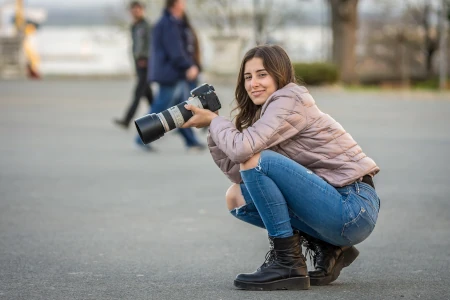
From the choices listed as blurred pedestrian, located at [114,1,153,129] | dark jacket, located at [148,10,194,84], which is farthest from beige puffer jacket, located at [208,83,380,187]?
blurred pedestrian, located at [114,1,153,129]

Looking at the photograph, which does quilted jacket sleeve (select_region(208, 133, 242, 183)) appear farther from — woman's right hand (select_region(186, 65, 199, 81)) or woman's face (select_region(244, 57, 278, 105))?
woman's right hand (select_region(186, 65, 199, 81))

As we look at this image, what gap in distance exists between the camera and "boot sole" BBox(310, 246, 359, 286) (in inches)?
191

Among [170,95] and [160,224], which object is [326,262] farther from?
[170,95]

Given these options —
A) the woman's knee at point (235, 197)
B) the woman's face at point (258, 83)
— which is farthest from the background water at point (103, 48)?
the woman's face at point (258, 83)

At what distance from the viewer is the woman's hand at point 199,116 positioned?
4.71 m

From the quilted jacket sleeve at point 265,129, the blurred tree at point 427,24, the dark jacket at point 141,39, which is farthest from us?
the blurred tree at point 427,24

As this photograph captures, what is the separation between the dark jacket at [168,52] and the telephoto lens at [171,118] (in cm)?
715

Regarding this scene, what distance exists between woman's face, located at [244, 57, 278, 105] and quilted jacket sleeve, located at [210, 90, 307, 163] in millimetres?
101

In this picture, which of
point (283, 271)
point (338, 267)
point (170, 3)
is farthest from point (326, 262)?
point (170, 3)

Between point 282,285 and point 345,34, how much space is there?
30.7 m

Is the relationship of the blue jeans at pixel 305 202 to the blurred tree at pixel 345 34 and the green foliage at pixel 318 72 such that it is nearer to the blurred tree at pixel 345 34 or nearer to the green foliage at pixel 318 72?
the green foliage at pixel 318 72

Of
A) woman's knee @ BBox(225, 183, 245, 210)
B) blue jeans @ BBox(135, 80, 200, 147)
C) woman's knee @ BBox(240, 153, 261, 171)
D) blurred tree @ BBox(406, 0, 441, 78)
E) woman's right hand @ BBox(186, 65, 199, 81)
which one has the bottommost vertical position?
blurred tree @ BBox(406, 0, 441, 78)

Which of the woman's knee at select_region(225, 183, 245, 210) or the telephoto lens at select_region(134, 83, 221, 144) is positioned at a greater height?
the telephoto lens at select_region(134, 83, 221, 144)

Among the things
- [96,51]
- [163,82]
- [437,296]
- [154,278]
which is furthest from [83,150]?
[96,51]
